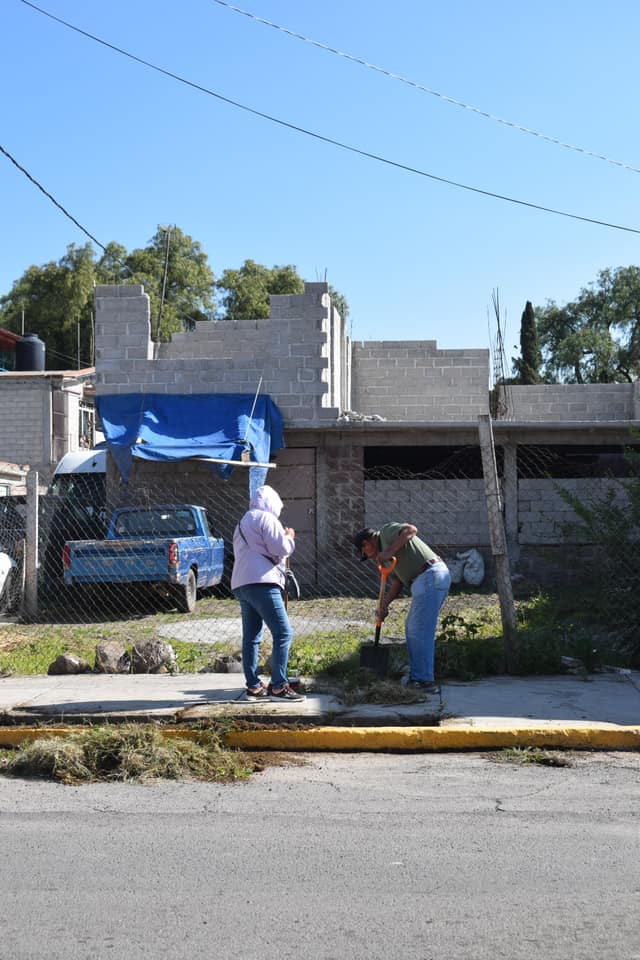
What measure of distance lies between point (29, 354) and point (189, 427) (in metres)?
19.7

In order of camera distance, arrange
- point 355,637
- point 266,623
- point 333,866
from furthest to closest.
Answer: point 355,637 < point 266,623 < point 333,866

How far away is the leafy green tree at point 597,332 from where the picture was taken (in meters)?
51.7

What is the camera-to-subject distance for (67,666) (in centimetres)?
938

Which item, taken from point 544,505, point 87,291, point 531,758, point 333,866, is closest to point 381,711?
point 531,758

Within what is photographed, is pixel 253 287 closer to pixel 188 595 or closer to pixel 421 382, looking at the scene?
pixel 421 382

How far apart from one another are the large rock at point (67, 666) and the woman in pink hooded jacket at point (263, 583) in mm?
2276

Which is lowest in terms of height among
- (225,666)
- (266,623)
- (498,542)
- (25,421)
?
(225,666)

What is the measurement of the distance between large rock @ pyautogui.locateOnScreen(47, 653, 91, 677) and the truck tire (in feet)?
14.3

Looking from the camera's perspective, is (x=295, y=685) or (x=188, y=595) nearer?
(x=295, y=685)

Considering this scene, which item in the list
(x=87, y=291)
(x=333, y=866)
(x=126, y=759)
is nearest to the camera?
(x=333, y=866)

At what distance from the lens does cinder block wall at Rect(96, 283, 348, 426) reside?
17.0 meters

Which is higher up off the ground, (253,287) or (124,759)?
(253,287)

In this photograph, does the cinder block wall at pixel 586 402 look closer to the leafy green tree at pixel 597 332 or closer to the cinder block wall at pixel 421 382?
the cinder block wall at pixel 421 382

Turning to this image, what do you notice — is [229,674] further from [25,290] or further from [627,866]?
[25,290]
